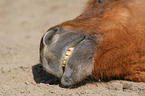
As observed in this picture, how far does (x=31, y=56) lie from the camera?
10.1 feet

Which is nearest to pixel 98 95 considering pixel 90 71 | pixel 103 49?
pixel 90 71

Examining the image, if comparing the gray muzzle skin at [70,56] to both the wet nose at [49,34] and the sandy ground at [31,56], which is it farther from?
the sandy ground at [31,56]

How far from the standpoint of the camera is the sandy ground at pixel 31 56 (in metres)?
1.87

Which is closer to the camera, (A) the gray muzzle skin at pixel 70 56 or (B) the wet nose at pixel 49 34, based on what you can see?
(A) the gray muzzle skin at pixel 70 56

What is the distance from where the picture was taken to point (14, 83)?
2.04m

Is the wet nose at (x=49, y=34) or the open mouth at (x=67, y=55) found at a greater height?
the wet nose at (x=49, y=34)

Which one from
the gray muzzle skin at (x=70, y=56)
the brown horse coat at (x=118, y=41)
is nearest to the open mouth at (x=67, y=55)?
the gray muzzle skin at (x=70, y=56)

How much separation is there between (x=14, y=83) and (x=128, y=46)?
1.12m

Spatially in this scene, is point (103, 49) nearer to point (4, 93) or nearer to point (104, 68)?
point (104, 68)

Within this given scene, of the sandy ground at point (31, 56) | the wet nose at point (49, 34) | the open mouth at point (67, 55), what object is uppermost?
the wet nose at point (49, 34)

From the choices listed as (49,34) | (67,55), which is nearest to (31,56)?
(49,34)

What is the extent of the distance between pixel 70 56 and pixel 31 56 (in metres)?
1.41

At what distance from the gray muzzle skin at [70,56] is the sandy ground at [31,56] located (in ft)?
0.53

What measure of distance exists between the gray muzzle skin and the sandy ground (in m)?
0.16
